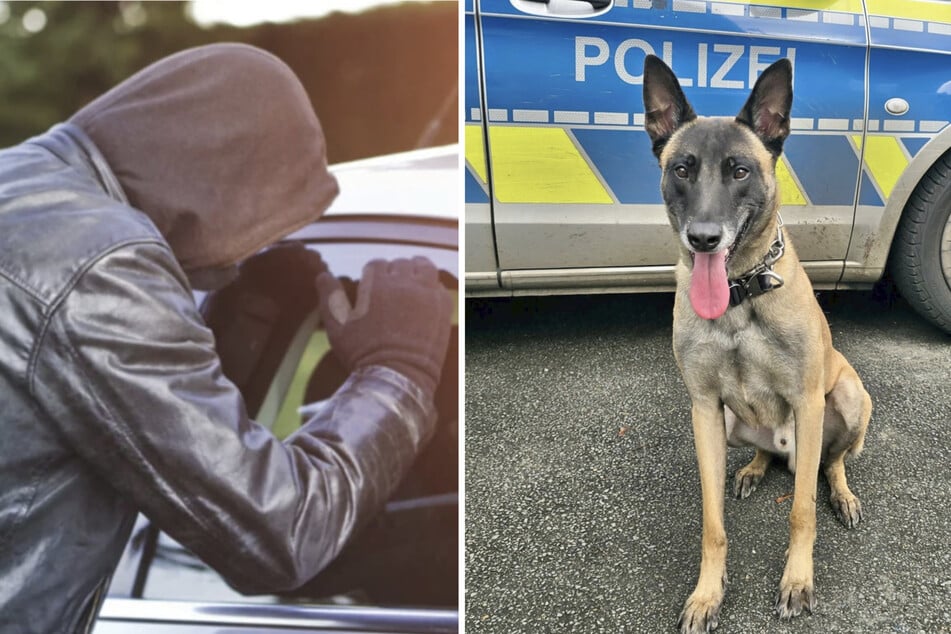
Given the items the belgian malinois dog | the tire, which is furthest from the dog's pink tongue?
the tire

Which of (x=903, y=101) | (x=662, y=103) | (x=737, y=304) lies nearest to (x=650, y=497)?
(x=737, y=304)

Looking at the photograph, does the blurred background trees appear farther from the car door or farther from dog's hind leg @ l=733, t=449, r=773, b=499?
the car door

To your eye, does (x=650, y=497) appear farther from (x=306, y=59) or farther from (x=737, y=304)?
(x=306, y=59)

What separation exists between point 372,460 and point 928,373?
260cm

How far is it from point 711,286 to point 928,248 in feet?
5.48

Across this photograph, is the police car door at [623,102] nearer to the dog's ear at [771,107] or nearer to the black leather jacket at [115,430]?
the dog's ear at [771,107]

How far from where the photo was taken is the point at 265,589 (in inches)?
45.7

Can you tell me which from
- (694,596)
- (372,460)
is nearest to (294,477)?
(372,460)

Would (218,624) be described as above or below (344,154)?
below

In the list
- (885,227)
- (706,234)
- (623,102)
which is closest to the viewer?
(706,234)

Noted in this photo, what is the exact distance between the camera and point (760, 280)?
179 centimetres

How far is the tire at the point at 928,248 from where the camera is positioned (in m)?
2.72

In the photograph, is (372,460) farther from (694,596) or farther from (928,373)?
(928,373)

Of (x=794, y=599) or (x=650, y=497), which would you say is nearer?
(x=794, y=599)
